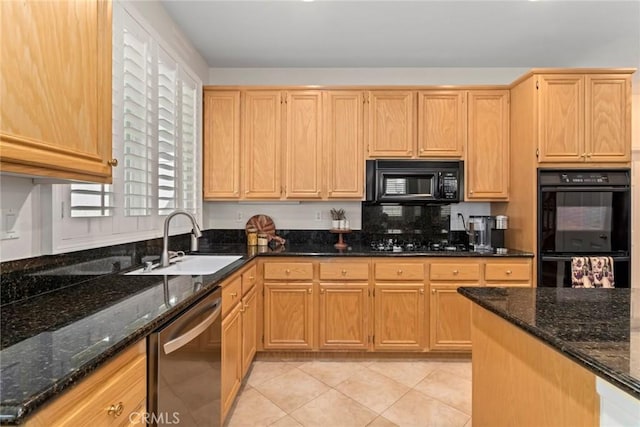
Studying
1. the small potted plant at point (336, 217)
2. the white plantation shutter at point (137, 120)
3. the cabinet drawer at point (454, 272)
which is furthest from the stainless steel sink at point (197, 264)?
the cabinet drawer at point (454, 272)

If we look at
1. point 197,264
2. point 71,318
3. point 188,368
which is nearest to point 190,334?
point 188,368

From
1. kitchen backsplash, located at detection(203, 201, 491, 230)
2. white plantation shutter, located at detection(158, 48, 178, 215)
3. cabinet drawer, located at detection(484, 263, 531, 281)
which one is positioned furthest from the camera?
kitchen backsplash, located at detection(203, 201, 491, 230)

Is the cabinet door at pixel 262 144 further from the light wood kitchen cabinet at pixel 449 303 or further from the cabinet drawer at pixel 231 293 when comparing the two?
the light wood kitchen cabinet at pixel 449 303

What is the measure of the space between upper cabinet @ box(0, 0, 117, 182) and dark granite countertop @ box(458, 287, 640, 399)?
5.15ft

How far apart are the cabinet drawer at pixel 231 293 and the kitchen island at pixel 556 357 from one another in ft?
4.11

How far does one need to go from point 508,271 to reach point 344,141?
183 cm

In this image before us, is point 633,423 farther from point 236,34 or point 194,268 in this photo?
point 236,34

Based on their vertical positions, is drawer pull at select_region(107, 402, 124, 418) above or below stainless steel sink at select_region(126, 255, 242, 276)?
below

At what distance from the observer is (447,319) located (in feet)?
9.25

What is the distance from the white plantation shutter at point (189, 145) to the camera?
2730 mm

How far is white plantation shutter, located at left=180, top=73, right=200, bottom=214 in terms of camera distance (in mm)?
2730

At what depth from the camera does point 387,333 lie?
2824mm

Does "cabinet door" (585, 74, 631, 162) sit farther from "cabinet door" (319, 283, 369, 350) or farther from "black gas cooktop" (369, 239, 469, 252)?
"cabinet door" (319, 283, 369, 350)

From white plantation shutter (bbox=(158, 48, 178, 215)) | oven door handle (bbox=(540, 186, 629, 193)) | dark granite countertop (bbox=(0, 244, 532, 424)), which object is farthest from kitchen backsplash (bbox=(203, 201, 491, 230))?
oven door handle (bbox=(540, 186, 629, 193))
